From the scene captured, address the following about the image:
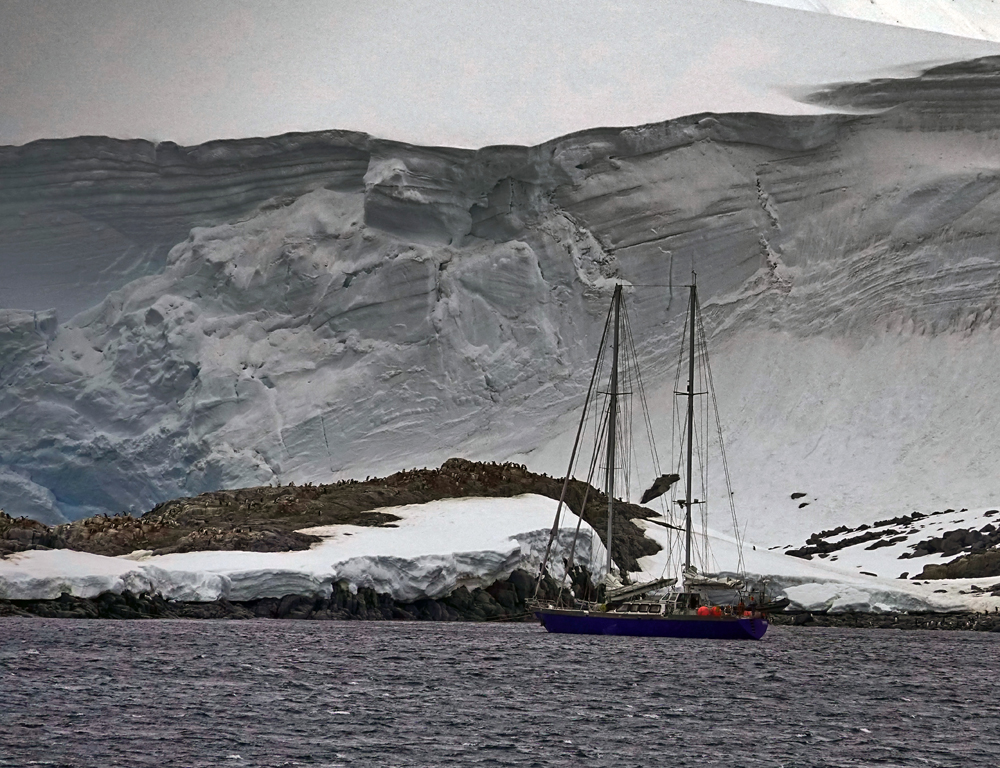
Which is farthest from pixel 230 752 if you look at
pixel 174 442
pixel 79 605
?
pixel 174 442

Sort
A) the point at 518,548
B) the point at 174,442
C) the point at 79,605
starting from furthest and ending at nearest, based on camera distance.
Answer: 1. the point at 174,442
2. the point at 518,548
3. the point at 79,605

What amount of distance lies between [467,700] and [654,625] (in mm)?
15129

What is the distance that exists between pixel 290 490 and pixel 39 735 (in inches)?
1229

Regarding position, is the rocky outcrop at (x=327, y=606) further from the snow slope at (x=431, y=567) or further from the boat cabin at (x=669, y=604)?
the boat cabin at (x=669, y=604)

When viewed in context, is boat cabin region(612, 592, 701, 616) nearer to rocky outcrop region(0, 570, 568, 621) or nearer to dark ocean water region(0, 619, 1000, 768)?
dark ocean water region(0, 619, 1000, 768)

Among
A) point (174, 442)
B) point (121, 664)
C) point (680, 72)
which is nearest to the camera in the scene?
point (121, 664)

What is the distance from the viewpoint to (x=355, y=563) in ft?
144

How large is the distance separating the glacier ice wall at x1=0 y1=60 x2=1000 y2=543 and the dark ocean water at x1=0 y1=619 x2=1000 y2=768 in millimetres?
24935

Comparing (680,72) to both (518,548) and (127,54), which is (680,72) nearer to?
(127,54)

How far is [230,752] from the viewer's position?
22000 millimetres

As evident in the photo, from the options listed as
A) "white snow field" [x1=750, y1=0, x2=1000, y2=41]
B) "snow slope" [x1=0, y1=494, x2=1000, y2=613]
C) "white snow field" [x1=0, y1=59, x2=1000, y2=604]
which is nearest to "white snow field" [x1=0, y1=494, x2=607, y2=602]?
"snow slope" [x1=0, y1=494, x2=1000, y2=613]

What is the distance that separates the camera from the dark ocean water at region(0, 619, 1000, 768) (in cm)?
2264

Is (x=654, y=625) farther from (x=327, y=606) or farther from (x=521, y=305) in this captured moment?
(x=521, y=305)

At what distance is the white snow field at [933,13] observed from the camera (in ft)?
348
